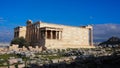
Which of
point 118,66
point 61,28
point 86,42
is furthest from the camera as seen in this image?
point 86,42

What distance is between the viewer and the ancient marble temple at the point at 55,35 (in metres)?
69.9

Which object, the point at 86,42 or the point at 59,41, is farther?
the point at 86,42

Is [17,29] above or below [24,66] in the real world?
above

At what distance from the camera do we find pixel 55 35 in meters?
73.7

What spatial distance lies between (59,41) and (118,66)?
50229mm

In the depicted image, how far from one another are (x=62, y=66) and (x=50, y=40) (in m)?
42.5

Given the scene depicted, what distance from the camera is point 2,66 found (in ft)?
102

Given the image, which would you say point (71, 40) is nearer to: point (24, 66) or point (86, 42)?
point (86, 42)

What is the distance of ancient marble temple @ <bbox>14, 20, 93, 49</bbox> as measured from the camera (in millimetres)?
69938

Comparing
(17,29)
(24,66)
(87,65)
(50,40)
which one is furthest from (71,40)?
(87,65)

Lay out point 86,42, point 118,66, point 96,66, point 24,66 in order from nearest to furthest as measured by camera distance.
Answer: point 118,66 < point 96,66 < point 24,66 < point 86,42

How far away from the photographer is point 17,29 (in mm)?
78000

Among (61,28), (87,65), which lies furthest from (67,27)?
(87,65)

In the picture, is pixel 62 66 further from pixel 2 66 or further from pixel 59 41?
pixel 59 41
